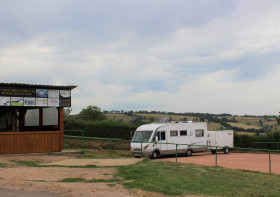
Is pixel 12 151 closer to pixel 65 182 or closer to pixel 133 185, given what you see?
pixel 65 182

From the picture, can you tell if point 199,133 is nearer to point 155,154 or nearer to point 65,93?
point 155,154

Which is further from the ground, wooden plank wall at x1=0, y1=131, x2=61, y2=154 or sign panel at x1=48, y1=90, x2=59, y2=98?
sign panel at x1=48, y1=90, x2=59, y2=98

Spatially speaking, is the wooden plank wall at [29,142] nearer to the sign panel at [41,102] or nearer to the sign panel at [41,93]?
the sign panel at [41,102]

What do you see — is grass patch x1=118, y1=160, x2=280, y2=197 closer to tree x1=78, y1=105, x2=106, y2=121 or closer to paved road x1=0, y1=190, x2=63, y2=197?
paved road x1=0, y1=190, x2=63, y2=197

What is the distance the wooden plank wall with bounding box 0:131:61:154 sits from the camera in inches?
781

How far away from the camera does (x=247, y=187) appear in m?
11.5

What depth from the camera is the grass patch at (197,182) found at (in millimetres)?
Answer: 10297

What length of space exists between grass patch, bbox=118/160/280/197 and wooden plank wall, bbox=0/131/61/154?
28.1 ft

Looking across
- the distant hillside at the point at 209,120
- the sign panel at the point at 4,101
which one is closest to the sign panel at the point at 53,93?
the sign panel at the point at 4,101

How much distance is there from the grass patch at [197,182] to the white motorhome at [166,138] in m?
9.90

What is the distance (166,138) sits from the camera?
1086 inches

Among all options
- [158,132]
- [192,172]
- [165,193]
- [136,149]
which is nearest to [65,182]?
[165,193]

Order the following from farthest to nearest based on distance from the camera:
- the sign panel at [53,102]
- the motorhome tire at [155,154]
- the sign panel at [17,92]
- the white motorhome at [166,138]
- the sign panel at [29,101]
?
the motorhome tire at [155,154] < the white motorhome at [166,138] < the sign panel at [53,102] < the sign panel at [29,101] < the sign panel at [17,92]

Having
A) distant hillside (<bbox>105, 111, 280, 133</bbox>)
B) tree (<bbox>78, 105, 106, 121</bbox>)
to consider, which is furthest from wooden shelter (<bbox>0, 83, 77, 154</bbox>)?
distant hillside (<bbox>105, 111, 280, 133</bbox>)
